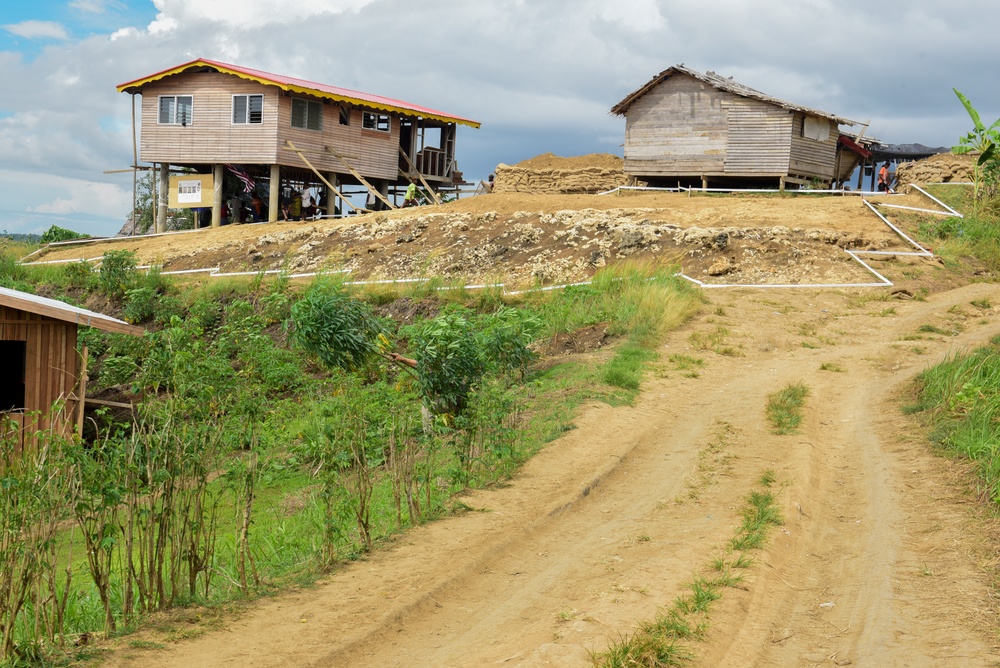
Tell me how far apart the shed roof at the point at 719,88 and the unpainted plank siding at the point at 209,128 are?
36.5 feet

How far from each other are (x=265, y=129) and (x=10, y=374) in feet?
51.5

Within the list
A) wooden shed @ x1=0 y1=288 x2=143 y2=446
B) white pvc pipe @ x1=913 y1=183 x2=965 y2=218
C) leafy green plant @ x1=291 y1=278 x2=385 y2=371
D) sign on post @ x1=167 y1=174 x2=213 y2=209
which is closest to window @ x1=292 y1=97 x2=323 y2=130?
sign on post @ x1=167 y1=174 x2=213 y2=209

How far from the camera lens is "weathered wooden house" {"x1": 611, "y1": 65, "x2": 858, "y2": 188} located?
2758cm

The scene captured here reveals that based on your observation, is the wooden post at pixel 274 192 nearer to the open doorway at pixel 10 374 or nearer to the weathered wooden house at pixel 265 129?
the weathered wooden house at pixel 265 129

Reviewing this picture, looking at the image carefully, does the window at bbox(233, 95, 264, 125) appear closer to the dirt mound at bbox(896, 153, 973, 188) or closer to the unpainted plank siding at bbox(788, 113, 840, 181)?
the unpainted plank siding at bbox(788, 113, 840, 181)

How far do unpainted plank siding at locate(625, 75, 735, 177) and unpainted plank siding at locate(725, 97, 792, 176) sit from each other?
0.30m

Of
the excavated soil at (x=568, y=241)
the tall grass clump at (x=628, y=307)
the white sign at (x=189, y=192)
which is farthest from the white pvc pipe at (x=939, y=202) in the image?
the white sign at (x=189, y=192)

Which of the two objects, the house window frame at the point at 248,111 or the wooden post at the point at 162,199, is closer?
the house window frame at the point at 248,111

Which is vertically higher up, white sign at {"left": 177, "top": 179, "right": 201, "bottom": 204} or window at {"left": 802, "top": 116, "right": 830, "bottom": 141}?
window at {"left": 802, "top": 116, "right": 830, "bottom": 141}

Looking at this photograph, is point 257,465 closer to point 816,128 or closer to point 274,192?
point 274,192

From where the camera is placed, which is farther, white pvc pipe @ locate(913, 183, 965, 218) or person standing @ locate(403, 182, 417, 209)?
person standing @ locate(403, 182, 417, 209)

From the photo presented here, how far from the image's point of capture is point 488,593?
6.37 m

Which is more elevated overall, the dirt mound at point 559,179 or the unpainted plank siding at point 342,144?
the unpainted plank siding at point 342,144

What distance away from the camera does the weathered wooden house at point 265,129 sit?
29438 millimetres
